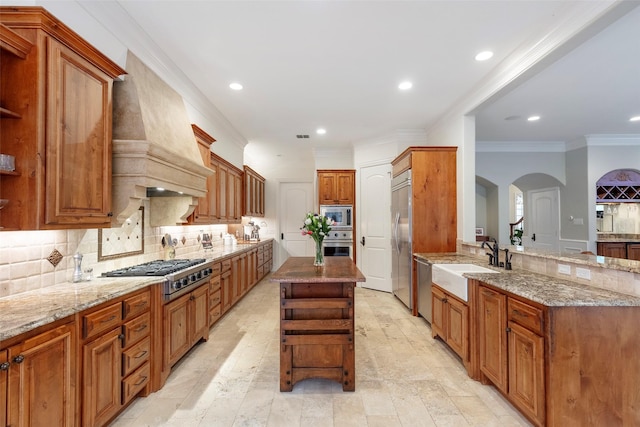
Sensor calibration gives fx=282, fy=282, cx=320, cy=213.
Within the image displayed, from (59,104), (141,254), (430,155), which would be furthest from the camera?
(430,155)

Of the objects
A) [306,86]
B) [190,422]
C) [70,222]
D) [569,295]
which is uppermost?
[306,86]

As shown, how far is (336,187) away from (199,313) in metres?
3.69

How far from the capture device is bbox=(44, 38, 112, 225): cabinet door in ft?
5.27

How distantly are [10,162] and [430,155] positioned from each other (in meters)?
3.99

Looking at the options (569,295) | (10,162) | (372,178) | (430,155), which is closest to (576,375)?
(569,295)

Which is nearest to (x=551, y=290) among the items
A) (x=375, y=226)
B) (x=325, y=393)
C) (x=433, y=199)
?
(x=325, y=393)

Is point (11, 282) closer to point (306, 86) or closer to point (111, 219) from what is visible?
point (111, 219)

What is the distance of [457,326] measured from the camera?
2.66 m

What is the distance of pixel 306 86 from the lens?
3.40 m

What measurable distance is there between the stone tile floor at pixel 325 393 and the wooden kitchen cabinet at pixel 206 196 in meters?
1.44

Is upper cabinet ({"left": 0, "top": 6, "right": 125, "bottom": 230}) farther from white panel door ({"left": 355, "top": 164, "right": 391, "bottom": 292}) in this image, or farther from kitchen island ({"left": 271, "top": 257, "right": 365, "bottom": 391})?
white panel door ({"left": 355, "top": 164, "right": 391, "bottom": 292})

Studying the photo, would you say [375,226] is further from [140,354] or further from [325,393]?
[140,354]

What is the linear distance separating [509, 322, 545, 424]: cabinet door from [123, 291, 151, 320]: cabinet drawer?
2.63 meters

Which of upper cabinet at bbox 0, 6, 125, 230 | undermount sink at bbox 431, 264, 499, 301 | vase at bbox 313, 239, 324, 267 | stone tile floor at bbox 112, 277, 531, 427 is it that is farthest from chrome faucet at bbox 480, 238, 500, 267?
upper cabinet at bbox 0, 6, 125, 230
